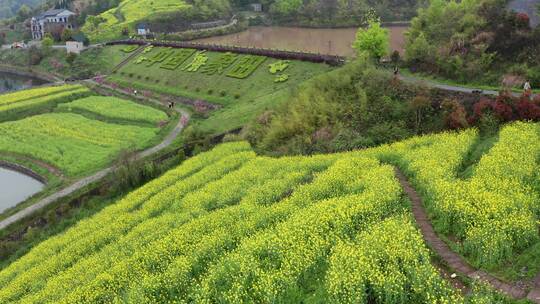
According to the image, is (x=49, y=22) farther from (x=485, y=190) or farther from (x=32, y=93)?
(x=485, y=190)

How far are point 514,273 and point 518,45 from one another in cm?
3427

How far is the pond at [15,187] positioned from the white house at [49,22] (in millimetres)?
88578

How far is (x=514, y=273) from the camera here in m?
18.0


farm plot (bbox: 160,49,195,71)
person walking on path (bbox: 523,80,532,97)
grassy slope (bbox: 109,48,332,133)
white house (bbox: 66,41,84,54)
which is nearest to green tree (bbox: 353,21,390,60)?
grassy slope (bbox: 109,48,332,133)

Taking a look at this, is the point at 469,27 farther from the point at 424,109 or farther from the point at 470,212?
the point at 470,212

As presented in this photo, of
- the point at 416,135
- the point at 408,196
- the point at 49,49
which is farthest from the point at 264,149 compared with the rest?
the point at 49,49

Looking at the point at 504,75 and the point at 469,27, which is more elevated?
the point at 469,27

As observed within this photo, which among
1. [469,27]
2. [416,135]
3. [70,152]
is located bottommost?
[70,152]

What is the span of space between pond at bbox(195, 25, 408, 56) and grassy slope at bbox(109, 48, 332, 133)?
19.8 m

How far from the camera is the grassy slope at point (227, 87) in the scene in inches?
2124

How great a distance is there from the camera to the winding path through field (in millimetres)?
16984

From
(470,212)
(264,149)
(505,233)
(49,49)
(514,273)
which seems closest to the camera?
(514,273)

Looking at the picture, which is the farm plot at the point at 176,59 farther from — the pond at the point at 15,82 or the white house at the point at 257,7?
the white house at the point at 257,7

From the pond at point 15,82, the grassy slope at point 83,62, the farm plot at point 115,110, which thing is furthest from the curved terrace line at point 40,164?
the pond at point 15,82
